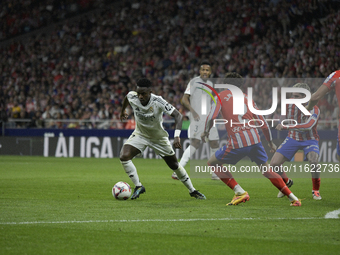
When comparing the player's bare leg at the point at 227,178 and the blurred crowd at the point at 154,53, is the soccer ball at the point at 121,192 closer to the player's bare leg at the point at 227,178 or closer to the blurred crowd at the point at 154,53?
the player's bare leg at the point at 227,178

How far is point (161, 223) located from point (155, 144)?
2.79 m

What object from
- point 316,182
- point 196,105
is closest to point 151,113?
point 316,182

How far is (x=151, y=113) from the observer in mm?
8641

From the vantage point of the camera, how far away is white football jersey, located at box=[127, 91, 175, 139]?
27.9 ft

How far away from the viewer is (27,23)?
109 ft

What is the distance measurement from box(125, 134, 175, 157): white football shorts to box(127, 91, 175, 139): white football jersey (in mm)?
69

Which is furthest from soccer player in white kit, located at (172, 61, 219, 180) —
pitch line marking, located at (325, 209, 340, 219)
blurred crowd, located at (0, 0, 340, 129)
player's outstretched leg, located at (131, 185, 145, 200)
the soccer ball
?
blurred crowd, located at (0, 0, 340, 129)

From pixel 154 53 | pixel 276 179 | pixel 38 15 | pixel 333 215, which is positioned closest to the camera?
pixel 333 215

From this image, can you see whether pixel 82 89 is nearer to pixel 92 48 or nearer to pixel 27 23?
pixel 92 48

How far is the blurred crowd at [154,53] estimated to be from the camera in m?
22.4

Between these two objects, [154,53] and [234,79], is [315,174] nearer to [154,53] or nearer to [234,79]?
[234,79]

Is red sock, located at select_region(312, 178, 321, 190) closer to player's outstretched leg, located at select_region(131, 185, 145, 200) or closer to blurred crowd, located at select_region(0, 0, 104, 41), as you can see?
player's outstretched leg, located at select_region(131, 185, 145, 200)

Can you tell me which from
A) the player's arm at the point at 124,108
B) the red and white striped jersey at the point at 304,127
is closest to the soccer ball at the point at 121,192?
the player's arm at the point at 124,108

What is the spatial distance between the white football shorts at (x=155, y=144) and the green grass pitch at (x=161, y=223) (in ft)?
2.54
